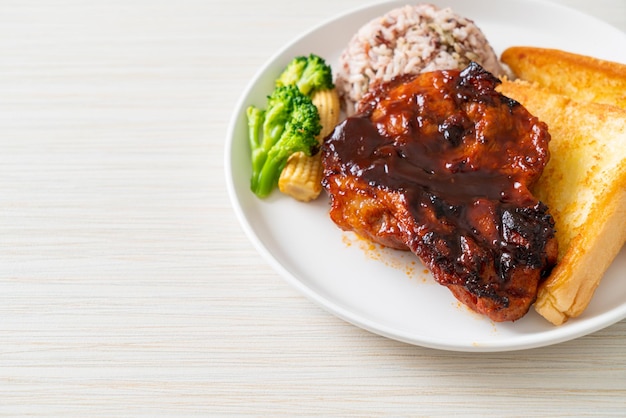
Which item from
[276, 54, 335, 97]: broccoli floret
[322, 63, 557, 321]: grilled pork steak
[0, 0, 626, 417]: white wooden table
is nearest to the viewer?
[322, 63, 557, 321]: grilled pork steak

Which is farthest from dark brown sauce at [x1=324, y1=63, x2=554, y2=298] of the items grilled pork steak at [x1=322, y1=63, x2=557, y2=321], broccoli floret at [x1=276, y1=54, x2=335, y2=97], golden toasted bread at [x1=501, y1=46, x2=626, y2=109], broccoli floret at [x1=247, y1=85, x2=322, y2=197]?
golden toasted bread at [x1=501, y1=46, x2=626, y2=109]

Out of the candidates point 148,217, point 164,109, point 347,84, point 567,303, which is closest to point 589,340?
point 567,303

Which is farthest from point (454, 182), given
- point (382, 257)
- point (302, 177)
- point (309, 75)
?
point (309, 75)

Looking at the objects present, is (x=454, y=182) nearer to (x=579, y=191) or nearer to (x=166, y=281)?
(x=579, y=191)

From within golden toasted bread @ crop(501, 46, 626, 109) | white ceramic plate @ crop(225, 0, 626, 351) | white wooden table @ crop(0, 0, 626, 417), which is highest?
golden toasted bread @ crop(501, 46, 626, 109)

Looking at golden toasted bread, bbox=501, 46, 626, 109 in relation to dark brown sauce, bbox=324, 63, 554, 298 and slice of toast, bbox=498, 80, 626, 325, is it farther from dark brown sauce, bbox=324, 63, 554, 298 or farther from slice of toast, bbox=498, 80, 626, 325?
dark brown sauce, bbox=324, 63, 554, 298

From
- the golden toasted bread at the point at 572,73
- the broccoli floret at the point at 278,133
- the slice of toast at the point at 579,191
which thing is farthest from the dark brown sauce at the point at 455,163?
the golden toasted bread at the point at 572,73

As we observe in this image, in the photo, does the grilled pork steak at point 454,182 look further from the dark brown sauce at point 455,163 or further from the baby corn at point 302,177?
the baby corn at point 302,177
